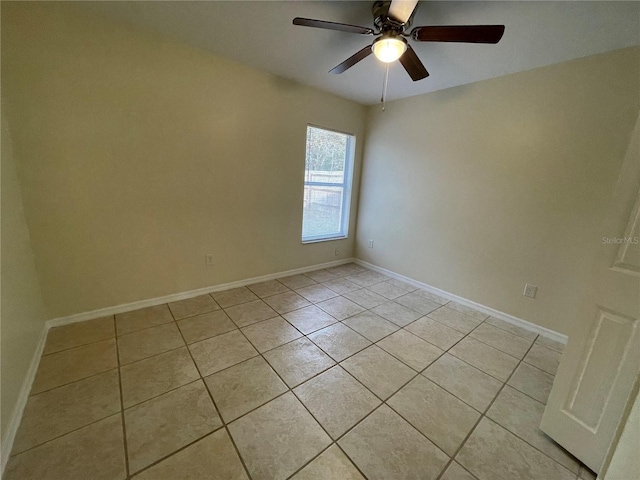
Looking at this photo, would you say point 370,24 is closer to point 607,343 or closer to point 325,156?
point 325,156

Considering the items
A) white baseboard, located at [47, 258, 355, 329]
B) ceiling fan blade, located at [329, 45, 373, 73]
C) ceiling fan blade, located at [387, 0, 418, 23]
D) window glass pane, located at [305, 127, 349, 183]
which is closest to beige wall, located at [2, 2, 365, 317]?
white baseboard, located at [47, 258, 355, 329]

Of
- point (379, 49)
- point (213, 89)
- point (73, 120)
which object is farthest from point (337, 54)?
point (73, 120)

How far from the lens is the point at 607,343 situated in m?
1.14

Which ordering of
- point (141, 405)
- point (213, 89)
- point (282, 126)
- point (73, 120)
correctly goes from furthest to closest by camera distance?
point (282, 126) < point (213, 89) < point (73, 120) < point (141, 405)

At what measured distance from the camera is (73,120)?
188 cm

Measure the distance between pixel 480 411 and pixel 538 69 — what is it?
9.32ft

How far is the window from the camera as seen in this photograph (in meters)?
3.39

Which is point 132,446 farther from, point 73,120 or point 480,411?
point 73,120

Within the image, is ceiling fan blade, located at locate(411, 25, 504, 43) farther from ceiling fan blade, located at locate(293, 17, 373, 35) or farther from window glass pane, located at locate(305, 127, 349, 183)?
window glass pane, located at locate(305, 127, 349, 183)

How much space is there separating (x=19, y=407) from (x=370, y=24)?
10.7 feet

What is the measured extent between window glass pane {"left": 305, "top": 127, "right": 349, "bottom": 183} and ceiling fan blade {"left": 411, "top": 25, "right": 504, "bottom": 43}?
6.26 ft

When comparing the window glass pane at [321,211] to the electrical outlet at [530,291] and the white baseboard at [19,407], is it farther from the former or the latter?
the white baseboard at [19,407]

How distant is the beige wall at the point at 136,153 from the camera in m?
1.78

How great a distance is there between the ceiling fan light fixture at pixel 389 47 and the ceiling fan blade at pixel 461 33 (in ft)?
0.29
